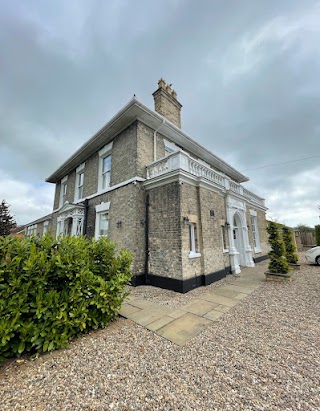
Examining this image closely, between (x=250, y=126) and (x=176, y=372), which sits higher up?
(x=250, y=126)

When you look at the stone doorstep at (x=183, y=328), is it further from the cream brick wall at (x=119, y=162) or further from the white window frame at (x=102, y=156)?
the white window frame at (x=102, y=156)

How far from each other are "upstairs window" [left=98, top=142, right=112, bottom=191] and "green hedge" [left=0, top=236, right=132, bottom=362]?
6.61 metres

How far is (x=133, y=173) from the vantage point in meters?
7.57

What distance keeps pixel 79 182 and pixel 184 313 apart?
1088cm

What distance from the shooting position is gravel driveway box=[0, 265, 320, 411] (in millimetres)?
1833

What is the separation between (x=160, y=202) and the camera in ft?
23.1

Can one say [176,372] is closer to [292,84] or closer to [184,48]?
[184,48]

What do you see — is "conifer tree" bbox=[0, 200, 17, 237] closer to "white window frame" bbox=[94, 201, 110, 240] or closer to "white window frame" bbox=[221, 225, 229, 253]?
"white window frame" bbox=[94, 201, 110, 240]

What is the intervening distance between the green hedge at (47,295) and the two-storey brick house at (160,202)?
2156mm

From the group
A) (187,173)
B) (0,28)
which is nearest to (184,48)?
(187,173)

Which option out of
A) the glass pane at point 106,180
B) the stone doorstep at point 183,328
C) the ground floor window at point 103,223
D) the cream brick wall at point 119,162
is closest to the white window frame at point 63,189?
the cream brick wall at point 119,162

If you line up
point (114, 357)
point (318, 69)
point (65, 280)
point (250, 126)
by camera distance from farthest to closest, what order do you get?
point (250, 126)
point (318, 69)
point (65, 280)
point (114, 357)

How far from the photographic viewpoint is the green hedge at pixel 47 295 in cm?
246

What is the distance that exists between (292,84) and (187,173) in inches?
281
